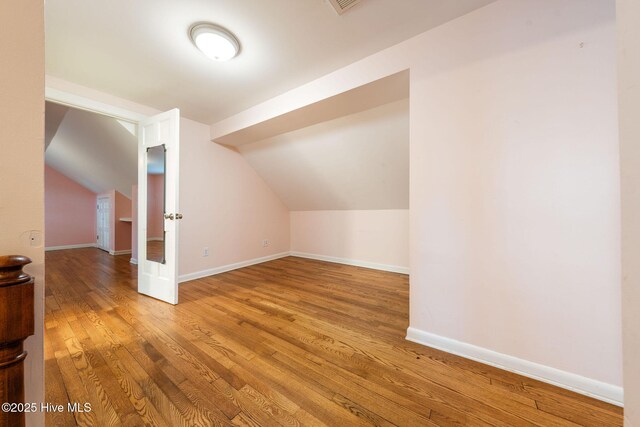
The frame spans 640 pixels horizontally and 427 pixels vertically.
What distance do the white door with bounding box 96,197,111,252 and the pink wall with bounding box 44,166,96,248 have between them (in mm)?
420

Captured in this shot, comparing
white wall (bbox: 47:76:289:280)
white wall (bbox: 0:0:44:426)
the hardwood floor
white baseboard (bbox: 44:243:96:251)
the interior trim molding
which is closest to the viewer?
white wall (bbox: 0:0:44:426)

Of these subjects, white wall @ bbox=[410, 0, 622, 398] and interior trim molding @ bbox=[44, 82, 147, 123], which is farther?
interior trim molding @ bbox=[44, 82, 147, 123]

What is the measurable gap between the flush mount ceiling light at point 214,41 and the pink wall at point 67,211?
6.95 metres

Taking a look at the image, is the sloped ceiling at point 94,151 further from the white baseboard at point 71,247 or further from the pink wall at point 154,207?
the white baseboard at point 71,247

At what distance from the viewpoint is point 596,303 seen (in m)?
1.15

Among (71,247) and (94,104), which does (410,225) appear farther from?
(71,247)

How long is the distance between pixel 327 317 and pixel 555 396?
4.72 feet

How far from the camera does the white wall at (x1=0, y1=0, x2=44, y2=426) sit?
1.87ft

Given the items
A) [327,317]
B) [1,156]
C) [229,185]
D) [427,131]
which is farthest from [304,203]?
[1,156]

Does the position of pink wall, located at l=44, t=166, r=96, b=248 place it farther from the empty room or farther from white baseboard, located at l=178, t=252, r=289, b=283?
white baseboard, located at l=178, t=252, r=289, b=283

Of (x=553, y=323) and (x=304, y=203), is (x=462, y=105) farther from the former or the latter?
(x=304, y=203)

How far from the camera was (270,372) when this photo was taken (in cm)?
131

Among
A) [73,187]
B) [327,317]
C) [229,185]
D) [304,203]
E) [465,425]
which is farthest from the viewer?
[73,187]

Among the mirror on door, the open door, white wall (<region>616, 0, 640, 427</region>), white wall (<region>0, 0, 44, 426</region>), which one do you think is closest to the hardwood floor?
the open door
